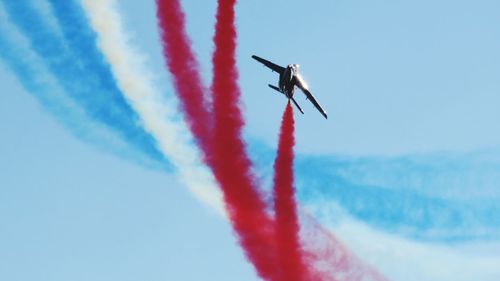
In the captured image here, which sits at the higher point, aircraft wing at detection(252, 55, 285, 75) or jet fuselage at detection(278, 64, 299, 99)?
aircraft wing at detection(252, 55, 285, 75)

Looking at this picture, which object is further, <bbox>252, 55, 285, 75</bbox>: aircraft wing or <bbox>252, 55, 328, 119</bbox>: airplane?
<bbox>252, 55, 285, 75</bbox>: aircraft wing

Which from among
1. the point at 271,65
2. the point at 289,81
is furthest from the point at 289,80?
the point at 271,65

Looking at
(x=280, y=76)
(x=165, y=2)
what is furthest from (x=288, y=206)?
(x=165, y=2)

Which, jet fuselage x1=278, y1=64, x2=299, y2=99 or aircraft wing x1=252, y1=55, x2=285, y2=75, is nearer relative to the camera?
jet fuselage x1=278, y1=64, x2=299, y2=99

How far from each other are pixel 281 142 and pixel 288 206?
4.55m

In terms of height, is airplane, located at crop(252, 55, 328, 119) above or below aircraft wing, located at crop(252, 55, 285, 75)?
below

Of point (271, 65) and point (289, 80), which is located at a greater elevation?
point (271, 65)

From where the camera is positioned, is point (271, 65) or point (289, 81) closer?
point (289, 81)

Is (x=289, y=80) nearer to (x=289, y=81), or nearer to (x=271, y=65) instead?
(x=289, y=81)

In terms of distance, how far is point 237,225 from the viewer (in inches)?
3349

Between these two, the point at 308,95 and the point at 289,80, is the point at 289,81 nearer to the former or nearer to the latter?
the point at 289,80

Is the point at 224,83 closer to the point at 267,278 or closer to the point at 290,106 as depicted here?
the point at 290,106

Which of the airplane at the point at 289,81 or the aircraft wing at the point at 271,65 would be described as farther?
the aircraft wing at the point at 271,65

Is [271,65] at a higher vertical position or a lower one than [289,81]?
higher
